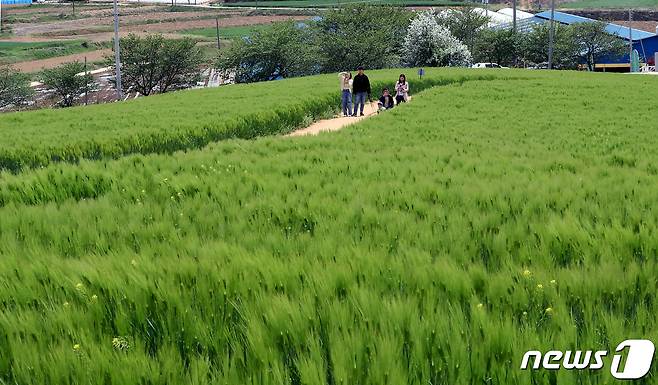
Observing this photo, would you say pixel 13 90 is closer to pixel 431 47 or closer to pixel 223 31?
pixel 431 47

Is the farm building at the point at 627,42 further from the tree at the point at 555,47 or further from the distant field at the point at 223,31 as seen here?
the distant field at the point at 223,31

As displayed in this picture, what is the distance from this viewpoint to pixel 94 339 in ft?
7.17

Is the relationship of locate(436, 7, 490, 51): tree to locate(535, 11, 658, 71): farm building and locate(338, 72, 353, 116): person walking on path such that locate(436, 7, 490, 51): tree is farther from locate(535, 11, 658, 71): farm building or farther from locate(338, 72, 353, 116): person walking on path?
locate(338, 72, 353, 116): person walking on path

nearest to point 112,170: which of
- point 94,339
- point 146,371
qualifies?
point 94,339

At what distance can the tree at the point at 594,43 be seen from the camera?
231 feet

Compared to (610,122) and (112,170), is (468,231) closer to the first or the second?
(112,170)

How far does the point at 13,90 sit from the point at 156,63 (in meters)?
15.6

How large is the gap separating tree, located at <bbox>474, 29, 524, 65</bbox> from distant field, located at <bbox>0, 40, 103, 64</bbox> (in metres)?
66.4

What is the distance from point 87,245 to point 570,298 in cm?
314

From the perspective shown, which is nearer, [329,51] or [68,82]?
[68,82]

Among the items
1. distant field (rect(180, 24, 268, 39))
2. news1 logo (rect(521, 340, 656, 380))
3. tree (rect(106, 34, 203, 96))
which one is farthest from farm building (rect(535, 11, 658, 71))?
news1 logo (rect(521, 340, 656, 380))

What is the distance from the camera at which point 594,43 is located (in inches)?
2820

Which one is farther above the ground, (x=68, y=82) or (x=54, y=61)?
(x=54, y=61)

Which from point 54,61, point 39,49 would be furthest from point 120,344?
point 39,49
